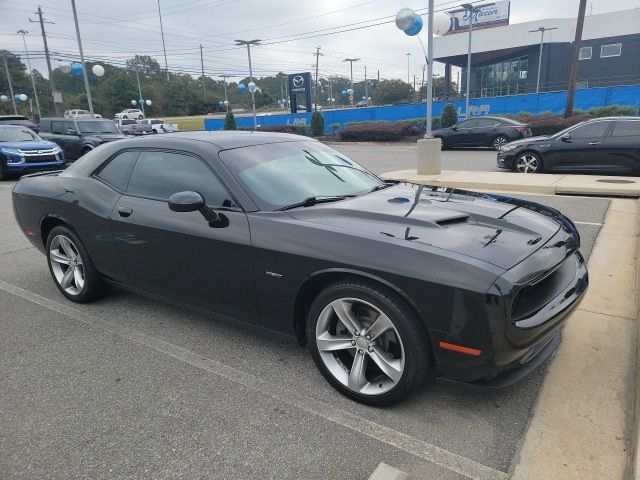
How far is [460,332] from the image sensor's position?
227cm

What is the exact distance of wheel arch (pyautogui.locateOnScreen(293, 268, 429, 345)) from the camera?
2.40 meters

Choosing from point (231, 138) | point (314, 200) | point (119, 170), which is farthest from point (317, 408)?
point (119, 170)

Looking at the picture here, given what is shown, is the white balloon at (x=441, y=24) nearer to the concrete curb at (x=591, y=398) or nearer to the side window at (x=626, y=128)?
the side window at (x=626, y=128)

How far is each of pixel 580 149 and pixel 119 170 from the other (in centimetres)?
1030

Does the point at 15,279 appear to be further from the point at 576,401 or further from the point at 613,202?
the point at 613,202

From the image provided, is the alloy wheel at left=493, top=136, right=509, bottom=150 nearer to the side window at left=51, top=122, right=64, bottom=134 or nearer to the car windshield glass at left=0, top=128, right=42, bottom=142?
the car windshield glass at left=0, top=128, right=42, bottom=142

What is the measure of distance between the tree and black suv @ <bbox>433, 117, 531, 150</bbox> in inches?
2873

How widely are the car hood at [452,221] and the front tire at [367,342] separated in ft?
1.17

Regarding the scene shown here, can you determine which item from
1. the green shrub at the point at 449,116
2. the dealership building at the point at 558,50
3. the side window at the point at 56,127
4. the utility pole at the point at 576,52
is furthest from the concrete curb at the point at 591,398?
the dealership building at the point at 558,50

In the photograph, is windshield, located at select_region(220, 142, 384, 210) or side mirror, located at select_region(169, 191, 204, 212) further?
windshield, located at select_region(220, 142, 384, 210)

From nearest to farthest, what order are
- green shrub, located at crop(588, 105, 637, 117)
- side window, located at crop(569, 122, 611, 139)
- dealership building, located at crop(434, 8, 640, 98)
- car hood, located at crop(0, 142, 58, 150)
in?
1. side window, located at crop(569, 122, 611, 139)
2. car hood, located at crop(0, 142, 58, 150)
3. green shrub, located at crop(588, 105, 637, 117)
4. dealership building, located at crop(434, 8, 640, 98)

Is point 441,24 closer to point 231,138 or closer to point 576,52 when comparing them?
point 576,52

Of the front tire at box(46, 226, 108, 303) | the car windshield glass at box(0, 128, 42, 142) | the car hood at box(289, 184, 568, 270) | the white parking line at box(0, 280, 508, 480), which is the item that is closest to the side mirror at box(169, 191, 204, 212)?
the car hood at box(289, 184, 568, 270)

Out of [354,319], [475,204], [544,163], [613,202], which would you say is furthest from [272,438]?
[544,163]
